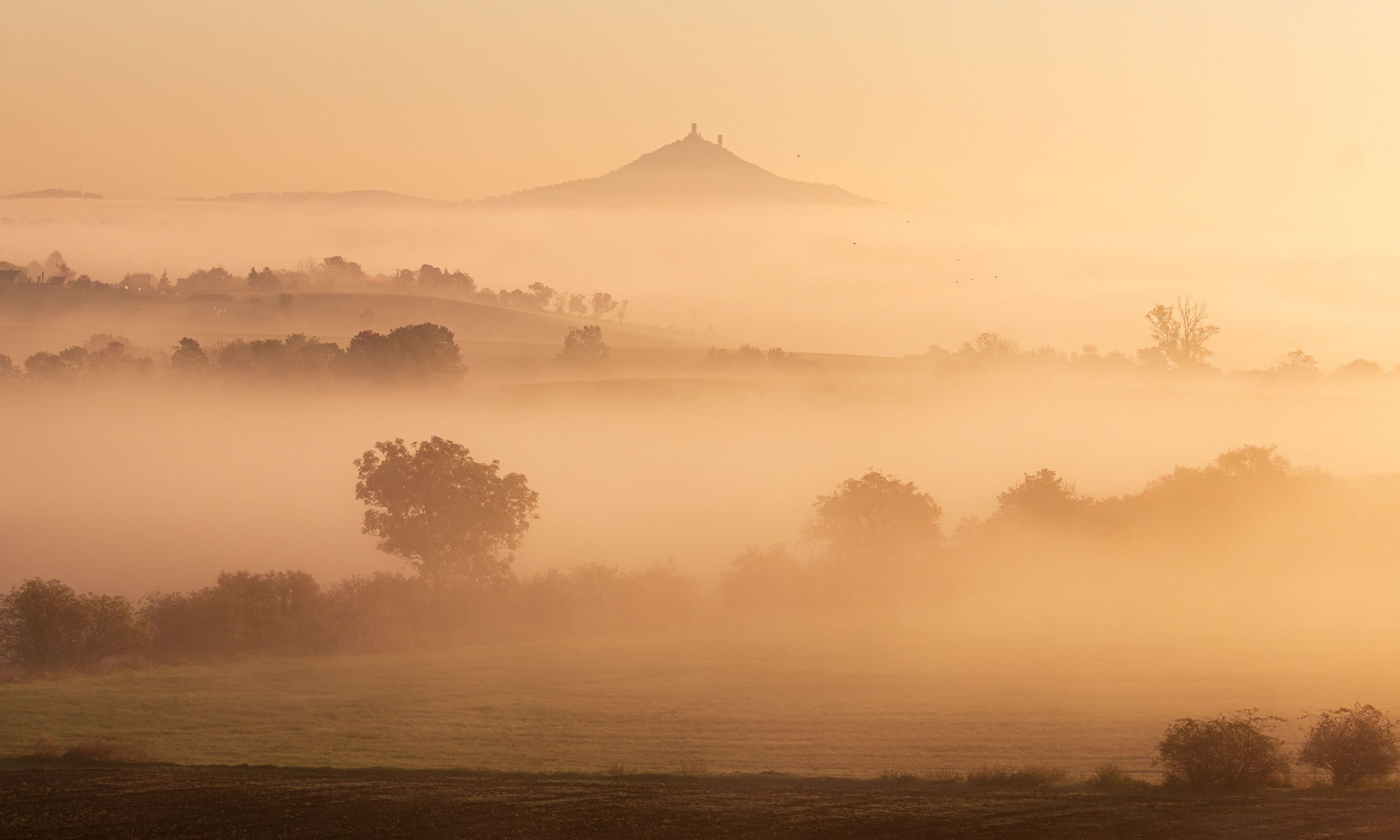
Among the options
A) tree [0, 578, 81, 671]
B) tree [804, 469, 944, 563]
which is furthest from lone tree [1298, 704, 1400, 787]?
tree [0, 578, 81, 671]

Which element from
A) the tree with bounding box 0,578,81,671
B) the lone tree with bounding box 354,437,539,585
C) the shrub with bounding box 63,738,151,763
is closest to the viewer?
the shrub with bounding box 63,738,151,763

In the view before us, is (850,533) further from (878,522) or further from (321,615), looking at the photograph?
(321,615)

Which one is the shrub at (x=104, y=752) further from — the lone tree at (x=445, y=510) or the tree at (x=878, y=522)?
the tree at (x=878, y=522)

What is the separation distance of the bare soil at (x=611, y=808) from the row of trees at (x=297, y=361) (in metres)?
121

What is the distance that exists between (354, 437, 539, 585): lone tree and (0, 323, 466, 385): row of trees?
78390 mm

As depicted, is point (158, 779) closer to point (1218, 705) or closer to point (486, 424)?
point (1218, 705)

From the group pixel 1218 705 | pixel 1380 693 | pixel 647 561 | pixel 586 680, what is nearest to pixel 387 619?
pixel 586 680

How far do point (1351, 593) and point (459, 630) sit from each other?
5678 cm

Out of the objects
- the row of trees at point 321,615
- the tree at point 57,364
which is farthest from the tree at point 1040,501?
the tree at point 57,364

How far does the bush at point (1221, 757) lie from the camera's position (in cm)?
4738

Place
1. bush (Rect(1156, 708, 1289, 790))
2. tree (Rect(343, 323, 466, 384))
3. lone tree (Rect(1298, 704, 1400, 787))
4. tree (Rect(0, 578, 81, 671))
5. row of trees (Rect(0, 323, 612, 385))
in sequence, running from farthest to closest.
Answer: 1. tree (Rect(343, 323, 466, 384))
2. row of trees (Rect(0, 323, 612, 385))
3. tree (Rect(0, 578, 81, 671))
4. lone tree (Rect(1298, 704, 1400, 787))
5. bush (Rect(1156, 708, 1289, 790))

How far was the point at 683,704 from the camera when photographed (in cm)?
6088

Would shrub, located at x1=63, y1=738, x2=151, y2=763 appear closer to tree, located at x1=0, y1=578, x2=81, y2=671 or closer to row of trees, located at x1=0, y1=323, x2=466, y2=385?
tree, located at x1=0, y1=578, x2=81, y2=671

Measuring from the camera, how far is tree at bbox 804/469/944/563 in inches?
3730
